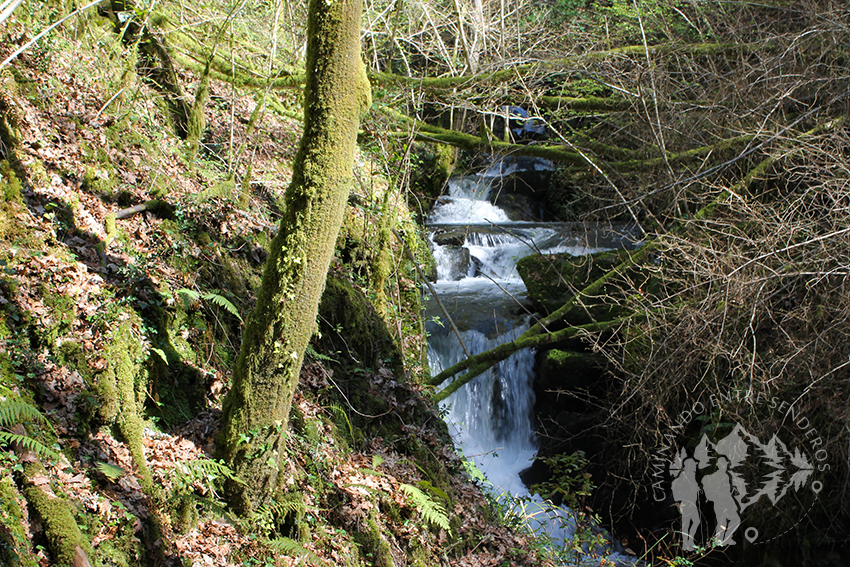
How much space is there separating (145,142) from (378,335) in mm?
3321

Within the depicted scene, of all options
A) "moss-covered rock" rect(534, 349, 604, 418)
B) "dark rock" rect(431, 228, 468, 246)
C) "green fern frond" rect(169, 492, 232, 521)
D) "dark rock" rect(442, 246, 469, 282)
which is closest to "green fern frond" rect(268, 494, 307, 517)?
"green fern frond" rect(169, 492, 232, 521)

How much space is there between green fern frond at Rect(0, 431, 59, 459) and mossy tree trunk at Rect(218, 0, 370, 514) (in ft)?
3.38

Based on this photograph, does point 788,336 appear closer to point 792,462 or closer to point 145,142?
point 792,462

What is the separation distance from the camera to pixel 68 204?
4.37 metres

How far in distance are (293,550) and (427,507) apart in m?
1.26

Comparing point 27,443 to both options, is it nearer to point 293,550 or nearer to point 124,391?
point 124,391

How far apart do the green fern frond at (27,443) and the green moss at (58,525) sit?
0.30ft

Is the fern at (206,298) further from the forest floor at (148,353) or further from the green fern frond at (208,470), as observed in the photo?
the green fern frond at (208,470)

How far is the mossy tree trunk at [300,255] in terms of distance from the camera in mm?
3535

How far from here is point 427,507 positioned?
4.56m

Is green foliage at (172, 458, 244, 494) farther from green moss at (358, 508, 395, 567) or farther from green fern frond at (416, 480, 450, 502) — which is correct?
green fern frond at (416, 480, 450, 502)

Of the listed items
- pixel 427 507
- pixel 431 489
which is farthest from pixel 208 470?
pixel 431 489

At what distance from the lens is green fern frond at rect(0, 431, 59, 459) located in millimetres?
2798

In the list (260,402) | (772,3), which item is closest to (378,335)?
(260,402)
